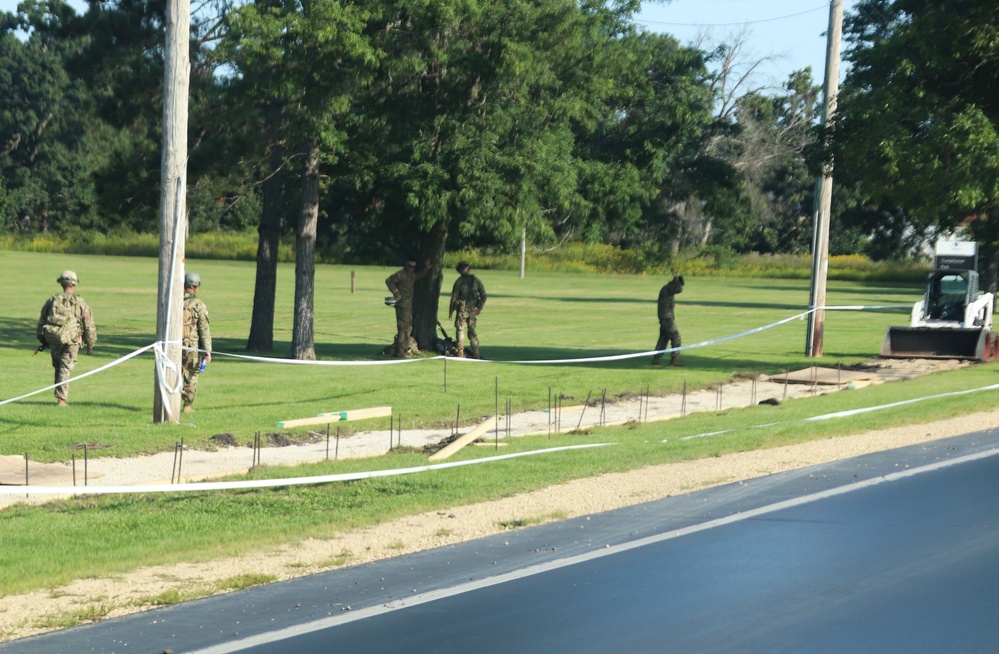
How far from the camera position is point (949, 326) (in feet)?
87.2

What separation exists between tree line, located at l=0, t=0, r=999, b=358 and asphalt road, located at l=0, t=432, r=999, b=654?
1331 cm

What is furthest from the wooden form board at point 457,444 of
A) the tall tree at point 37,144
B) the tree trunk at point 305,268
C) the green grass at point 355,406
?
the tall tree at point 37,144

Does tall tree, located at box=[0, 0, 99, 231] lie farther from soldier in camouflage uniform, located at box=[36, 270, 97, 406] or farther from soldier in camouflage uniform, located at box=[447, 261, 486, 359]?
soldier in camouflage uniform, located at box=[36, 270, 97, 406]

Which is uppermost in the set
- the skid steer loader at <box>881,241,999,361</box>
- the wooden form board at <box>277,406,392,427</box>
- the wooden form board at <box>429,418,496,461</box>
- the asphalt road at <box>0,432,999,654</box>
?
the skid steer loader at <box>881,241,999,361</box>

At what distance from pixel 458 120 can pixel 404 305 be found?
3.63 m

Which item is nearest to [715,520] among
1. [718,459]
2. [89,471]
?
[718,459]

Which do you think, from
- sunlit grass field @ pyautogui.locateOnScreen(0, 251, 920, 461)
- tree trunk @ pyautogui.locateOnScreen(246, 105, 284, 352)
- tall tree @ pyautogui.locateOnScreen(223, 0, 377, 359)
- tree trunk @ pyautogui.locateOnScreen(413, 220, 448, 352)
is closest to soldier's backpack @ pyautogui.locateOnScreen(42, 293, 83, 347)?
sunlit grass field @ pyautogui.locateOnScreen(0, 251, 920, 461)

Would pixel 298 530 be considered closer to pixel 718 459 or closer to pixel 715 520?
pixel 715 520

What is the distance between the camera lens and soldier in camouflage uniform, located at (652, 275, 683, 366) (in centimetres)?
2388

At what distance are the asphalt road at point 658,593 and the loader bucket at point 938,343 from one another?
53.6 ft

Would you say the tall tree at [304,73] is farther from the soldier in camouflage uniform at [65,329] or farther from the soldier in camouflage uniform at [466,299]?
the soldier in camouflage uniform at [65,329]

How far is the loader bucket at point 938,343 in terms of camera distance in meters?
26.0

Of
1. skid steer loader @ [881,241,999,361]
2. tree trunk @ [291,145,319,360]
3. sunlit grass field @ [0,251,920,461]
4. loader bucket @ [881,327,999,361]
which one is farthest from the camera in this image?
skid steer loader @ [881,241,999,361]

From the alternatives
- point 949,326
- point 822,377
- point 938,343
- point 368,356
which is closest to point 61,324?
point 368,356
